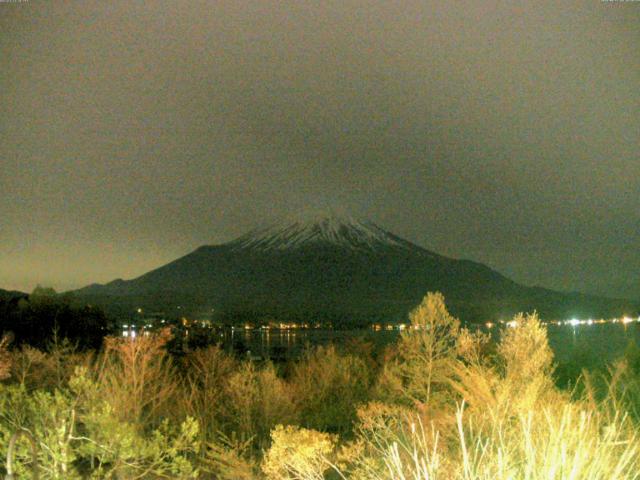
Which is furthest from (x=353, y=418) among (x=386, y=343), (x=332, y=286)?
(x=332, y=286)

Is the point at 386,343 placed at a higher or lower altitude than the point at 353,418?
higher

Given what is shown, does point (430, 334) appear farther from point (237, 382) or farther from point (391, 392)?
point (237, 382)

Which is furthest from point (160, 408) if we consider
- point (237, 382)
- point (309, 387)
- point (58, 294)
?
point (58, 294)

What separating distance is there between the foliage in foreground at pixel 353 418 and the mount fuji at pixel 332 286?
54.8 metres

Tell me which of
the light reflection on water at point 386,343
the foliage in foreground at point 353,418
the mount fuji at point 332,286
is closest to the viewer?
the foliage in foreground at point 353,418

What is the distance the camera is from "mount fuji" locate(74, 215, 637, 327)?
292 ft

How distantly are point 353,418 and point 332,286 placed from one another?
94494mm

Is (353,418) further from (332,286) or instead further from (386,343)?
(332,286)

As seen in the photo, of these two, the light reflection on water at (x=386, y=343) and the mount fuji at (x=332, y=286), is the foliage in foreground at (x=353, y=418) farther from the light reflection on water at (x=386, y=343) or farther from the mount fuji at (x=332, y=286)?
the mount fuji at (x=332, y=286)

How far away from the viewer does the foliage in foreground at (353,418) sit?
4539 mm

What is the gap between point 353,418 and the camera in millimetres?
18109

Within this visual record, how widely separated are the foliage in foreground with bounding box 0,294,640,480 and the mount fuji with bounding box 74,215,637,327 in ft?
180

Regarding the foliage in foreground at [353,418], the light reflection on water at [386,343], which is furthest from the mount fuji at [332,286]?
the foliage in foreground at [353,418]

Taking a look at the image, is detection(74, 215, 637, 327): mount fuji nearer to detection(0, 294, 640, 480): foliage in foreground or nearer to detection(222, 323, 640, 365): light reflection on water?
detection(222, 323, 640, 365): light reflection on water
